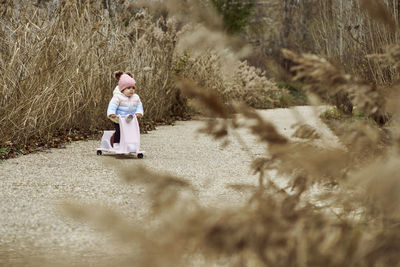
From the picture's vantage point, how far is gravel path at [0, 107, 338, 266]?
9.59ft

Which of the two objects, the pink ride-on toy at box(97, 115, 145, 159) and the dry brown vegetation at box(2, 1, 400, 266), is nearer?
the dry brown vegetation at box(2, 1, 400, 266)

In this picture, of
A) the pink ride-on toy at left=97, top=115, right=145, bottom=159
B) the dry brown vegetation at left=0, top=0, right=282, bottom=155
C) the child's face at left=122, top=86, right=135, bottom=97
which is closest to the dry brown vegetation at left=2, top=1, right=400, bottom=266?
the pink ride-on toy at left=97, top=115, right=145, bottom=159

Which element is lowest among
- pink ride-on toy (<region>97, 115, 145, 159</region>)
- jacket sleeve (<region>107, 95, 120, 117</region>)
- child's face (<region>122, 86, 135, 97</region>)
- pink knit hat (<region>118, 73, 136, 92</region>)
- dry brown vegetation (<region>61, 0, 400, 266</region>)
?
pink ride-on toy (<region>97, 115, 145, 159</region>)

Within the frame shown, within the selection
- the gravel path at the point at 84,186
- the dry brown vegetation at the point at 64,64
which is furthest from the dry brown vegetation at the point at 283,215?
the dry brown vegetation at the point at 64,64

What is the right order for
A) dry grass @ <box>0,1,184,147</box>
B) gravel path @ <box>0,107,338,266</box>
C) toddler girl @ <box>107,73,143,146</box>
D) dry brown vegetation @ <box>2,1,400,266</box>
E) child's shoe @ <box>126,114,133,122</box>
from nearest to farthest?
dry brown vegetation @ <box>2,1,400,266</box> < gravel path @ <box>0,107,338,266</box> < dry grass @ <box>0,1,184,147</box> < child's shoe @ <box>126,114,133,122</box> < toddler girl @ <box>107,73,143,146</box>

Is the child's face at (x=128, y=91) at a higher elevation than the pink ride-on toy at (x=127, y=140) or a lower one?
higher

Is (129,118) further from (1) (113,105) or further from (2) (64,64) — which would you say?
(2) (64,64)

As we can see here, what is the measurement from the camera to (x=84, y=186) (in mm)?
4641

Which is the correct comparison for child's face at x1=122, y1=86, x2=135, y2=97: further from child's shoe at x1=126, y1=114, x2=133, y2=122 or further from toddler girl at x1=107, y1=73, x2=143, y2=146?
child's shoe at x1=126, y1=114, x2=133, y2=122

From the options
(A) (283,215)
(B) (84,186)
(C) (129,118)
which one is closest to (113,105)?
(C) (129,118)

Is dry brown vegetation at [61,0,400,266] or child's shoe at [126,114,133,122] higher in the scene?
dry brown vegetation at [61,0,400,266]

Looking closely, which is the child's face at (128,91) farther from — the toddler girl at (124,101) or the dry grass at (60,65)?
the dry grass at (60,65)

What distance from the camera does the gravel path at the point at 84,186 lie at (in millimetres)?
2922

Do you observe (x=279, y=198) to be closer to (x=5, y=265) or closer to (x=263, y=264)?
(x=263, y=264)
